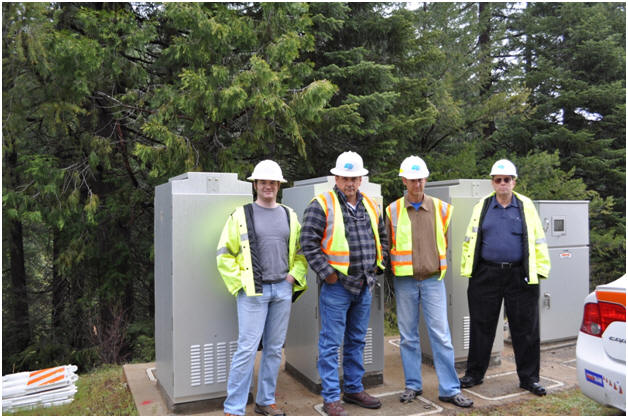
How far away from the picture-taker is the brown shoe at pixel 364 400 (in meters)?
4.25

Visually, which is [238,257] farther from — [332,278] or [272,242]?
[332,278]

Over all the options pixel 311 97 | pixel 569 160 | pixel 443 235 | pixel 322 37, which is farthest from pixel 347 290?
pixel 569 160

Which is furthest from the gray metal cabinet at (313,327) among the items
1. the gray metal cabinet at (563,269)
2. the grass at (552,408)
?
the gray metal cabinet at (563,269)

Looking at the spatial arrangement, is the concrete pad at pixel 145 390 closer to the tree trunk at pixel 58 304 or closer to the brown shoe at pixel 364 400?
the brown shoe at pixel 364 400

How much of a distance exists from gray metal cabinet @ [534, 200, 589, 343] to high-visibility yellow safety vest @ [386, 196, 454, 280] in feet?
8.08

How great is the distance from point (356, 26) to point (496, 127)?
23.5 ft

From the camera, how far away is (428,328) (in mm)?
4441

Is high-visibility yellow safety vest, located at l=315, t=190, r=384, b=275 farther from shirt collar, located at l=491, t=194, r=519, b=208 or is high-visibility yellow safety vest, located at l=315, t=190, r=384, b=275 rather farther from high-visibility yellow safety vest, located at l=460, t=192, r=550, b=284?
shirt collar, located at l=491, t=194, r=519, b=208

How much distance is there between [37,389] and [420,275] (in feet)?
12.2

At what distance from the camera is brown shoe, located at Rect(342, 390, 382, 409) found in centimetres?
425

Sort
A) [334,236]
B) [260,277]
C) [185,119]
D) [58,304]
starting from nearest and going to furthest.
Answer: [260,277], [334,236], [185,119], [58,304]

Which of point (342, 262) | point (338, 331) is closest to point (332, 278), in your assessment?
point (342, 262)

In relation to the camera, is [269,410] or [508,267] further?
[508,267]

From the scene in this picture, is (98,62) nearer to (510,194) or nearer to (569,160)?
(510,194)
